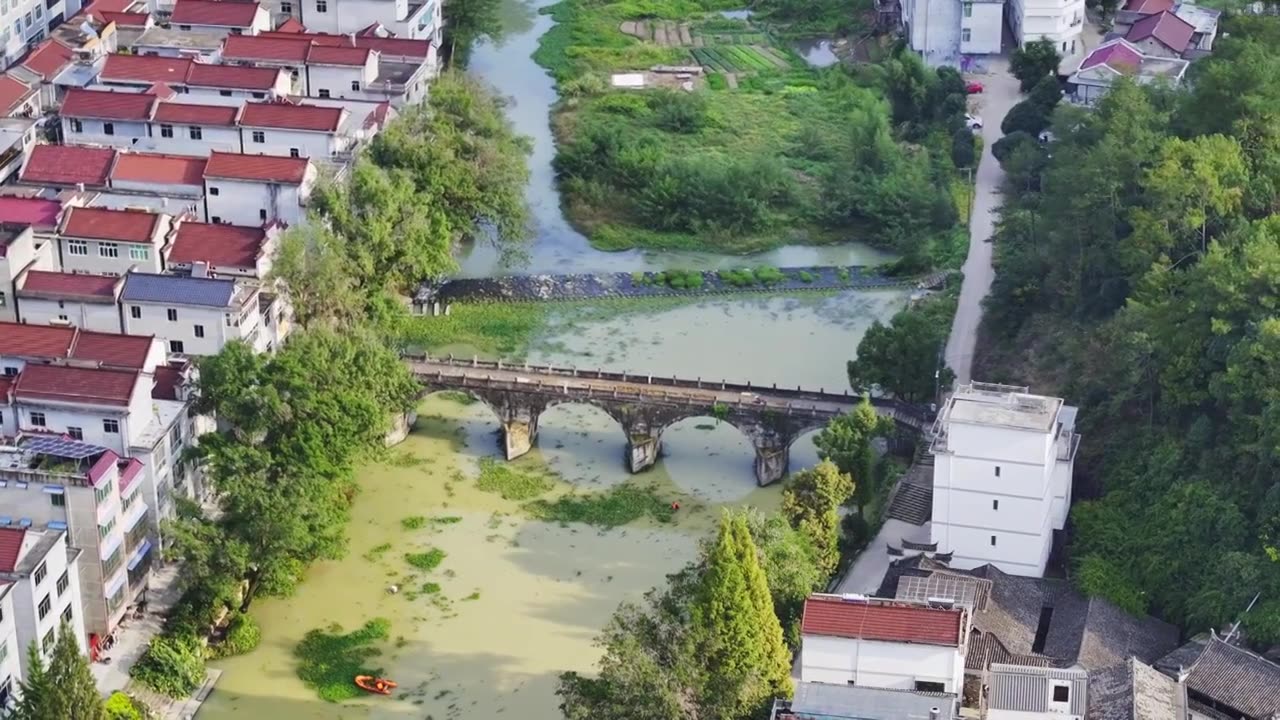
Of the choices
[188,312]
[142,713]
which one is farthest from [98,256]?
[142,713]

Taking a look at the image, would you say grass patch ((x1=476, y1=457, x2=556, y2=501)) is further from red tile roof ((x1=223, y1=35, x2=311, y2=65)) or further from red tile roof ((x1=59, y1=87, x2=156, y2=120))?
red tile roof ((x1=223, y1=35, x2=311, y2=65))

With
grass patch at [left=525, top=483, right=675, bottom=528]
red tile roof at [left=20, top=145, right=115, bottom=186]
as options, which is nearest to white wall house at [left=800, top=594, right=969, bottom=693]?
grass patch at [left=525, top=483, right=675, bottom=528]

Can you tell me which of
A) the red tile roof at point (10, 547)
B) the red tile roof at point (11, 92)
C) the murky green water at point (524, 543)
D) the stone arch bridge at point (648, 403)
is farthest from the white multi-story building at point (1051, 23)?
the red tile roof at point (10, 547)

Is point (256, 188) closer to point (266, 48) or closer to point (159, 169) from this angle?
point (159, 169)

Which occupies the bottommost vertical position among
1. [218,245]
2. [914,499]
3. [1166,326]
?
[914,499]

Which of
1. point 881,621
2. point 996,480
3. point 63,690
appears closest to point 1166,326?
point 996,480

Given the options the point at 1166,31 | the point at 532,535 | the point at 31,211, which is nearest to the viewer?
the point at 532,535

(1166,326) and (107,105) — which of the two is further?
(107,105)
